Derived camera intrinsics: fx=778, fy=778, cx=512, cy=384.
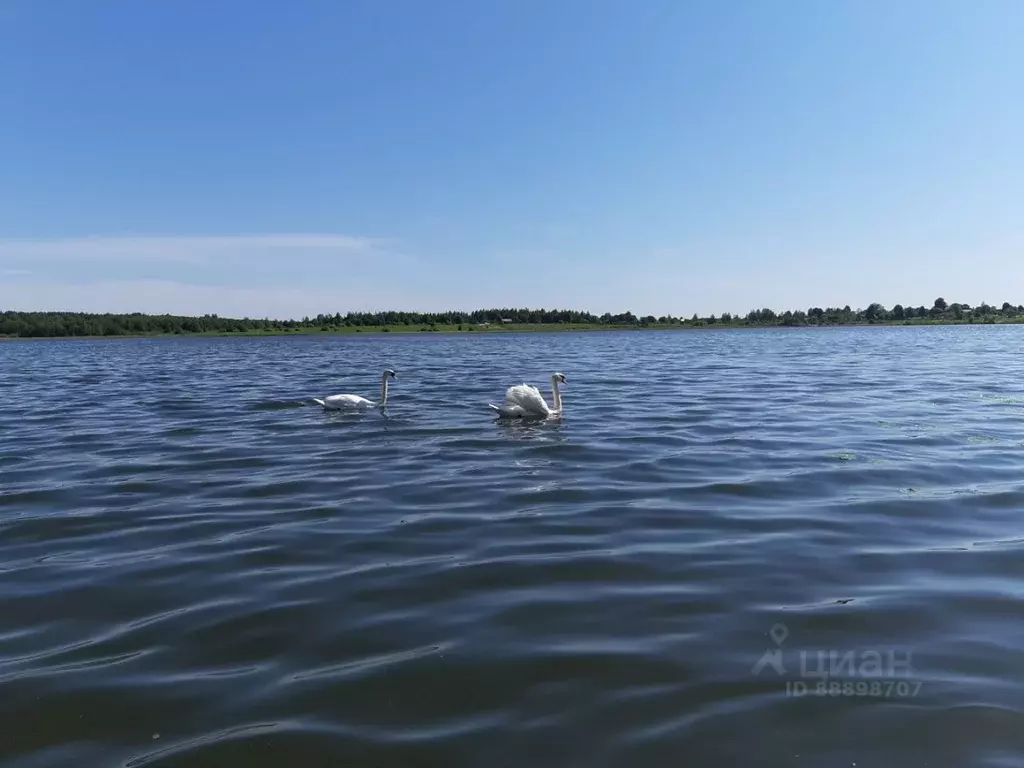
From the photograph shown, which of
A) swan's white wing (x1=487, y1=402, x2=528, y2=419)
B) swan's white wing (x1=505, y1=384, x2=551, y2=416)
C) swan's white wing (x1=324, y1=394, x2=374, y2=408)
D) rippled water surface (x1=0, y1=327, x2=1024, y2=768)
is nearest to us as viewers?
rippled water surface (x1=0, y1=327, x2=1024, y2=768)

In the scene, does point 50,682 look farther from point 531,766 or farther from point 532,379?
point 532,379

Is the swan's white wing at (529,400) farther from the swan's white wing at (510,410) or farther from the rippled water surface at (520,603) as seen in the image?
the rippled water surface at (520,603)

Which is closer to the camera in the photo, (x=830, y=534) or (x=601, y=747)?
(x=601, y=747)

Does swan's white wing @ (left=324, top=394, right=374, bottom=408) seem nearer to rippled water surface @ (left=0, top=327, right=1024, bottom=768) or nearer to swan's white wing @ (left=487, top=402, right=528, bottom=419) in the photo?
swan's white wing @ (left=487, top=402, right=528, bottom=419)

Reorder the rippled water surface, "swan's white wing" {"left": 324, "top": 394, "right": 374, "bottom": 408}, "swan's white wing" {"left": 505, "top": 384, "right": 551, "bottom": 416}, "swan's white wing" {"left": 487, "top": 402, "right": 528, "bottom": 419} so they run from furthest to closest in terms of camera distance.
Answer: "swan's white wing" {"left": 324, "top": 394, "right": 374, "bottom": 408}
"swan's white wing" {"left": 487, "top": 402, "right": 528, "bottom": 419}
"swan's white wing" {"left": 505, "top": 384, "right": 551, "bottom": 416}
the rippled water surface

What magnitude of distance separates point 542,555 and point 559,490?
10.6 ft

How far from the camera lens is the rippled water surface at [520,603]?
4930 millimetres

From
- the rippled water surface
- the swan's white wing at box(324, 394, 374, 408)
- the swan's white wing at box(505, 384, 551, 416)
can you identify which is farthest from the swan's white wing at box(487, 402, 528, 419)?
the swan's white wing at box(324, 394, 374, 408)

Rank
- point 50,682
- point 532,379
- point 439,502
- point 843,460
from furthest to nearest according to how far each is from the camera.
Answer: point 532,379 → point 843,460 → point 439,502 → point 50,682

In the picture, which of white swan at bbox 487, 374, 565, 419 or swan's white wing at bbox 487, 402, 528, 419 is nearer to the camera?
white swan at bbox 487, 374, 565, 419

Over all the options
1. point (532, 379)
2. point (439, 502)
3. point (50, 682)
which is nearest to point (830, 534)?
point (439, 502)

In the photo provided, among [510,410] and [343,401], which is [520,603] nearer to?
[510,410]

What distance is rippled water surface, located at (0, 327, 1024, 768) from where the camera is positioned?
4930 millimetres

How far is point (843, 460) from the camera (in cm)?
1312
